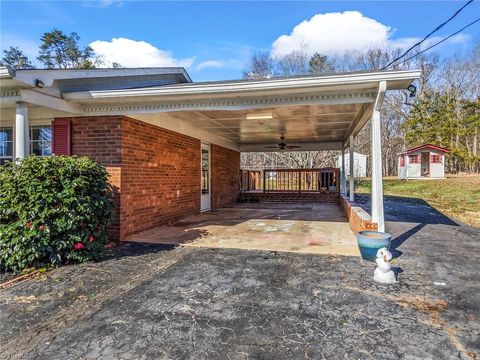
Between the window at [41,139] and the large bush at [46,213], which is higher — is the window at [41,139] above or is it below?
above

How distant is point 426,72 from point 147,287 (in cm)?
3321

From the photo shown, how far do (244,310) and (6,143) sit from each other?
A: 6554 mm

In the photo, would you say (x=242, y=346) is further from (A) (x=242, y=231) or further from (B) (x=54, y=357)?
(A) (x=242, y=231)

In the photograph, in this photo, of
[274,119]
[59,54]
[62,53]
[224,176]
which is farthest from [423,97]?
[59,54]

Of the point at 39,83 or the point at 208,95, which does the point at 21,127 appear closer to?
the point at 39,83

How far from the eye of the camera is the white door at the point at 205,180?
9.92 m

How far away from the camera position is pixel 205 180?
1023 centimetres

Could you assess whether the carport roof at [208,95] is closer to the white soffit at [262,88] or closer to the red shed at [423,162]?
the white soffit at [262,88]

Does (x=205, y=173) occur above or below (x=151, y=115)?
below

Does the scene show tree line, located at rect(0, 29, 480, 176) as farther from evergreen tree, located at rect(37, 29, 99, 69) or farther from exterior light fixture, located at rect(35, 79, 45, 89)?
exterior light fixture, located at rect(35, 79, 45, 89)

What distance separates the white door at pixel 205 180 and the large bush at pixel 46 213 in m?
5.34

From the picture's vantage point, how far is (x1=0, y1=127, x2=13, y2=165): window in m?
6.63

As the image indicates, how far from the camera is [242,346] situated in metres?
2.41

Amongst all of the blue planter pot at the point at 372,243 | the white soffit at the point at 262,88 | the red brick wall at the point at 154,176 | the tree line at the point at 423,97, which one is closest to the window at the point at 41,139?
the white soffit at the point at 262,88
